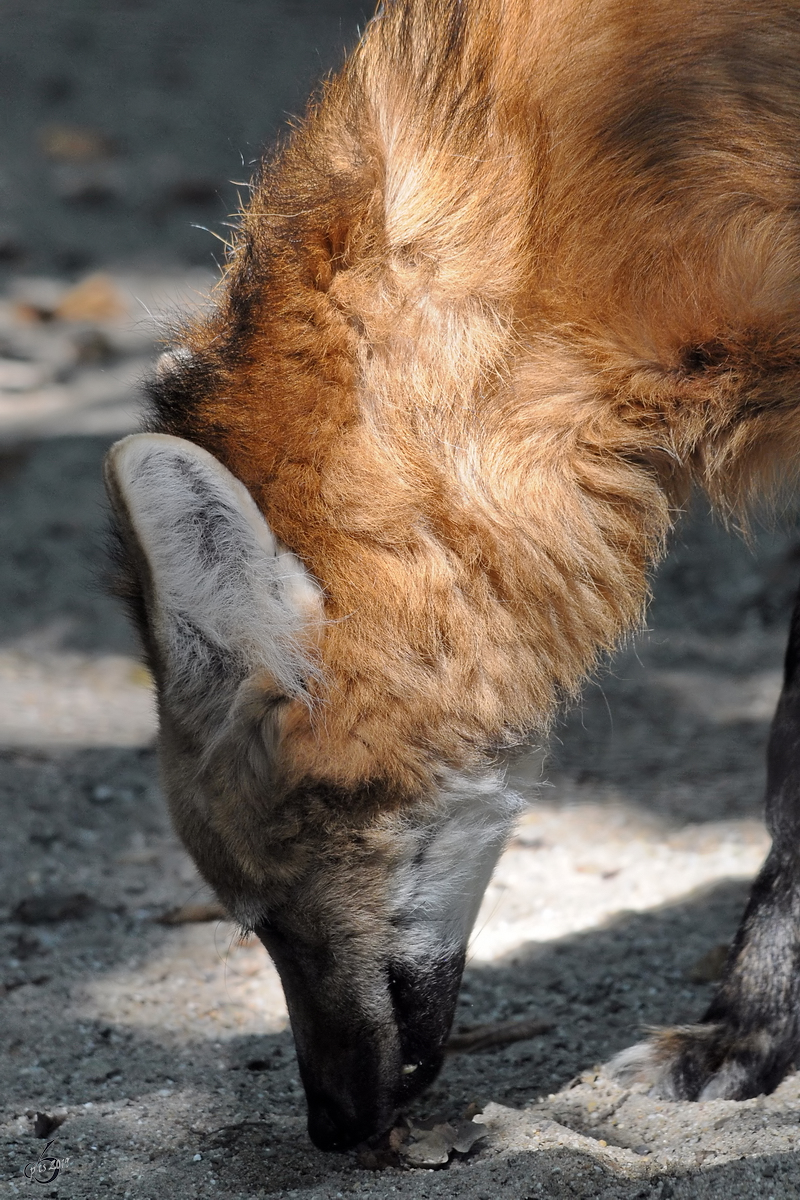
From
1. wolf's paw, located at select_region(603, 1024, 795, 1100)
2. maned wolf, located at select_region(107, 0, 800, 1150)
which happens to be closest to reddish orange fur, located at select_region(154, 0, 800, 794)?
maned wolf, located at select_region(107, 0, 800, 1150)

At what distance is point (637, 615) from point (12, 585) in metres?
4.12

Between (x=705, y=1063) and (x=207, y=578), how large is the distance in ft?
5.45

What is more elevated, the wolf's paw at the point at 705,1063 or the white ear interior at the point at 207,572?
the white ear interior at the point at 207,572

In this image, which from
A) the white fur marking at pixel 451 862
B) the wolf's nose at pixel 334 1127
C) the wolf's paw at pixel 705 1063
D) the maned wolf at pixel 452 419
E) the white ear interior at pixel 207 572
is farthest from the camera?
the wolf's paw at pixel 705 1063

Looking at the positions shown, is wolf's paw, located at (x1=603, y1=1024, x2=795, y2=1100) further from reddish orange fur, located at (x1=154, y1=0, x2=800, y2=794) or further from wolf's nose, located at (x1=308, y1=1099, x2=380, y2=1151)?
reddish orange fur, located at (x1=154, y1=0, x2=800, y2=794)

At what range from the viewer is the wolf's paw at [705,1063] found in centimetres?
293

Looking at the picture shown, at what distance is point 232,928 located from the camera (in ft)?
12.9

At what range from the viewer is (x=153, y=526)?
228 cm

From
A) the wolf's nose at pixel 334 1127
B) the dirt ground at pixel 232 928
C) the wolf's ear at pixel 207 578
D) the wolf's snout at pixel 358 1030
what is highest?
the wolf's ear at pixel 207 578

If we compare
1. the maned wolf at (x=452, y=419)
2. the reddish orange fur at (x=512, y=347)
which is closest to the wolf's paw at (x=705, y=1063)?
the maned wolf at (x=452, y=419)

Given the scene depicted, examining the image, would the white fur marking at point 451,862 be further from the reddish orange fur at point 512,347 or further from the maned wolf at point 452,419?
the reddish orange fur at point 512,347

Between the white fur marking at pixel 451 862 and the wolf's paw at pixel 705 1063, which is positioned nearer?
the white fur marking at pixel 451 862

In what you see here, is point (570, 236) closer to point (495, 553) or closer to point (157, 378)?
point (495, 553)

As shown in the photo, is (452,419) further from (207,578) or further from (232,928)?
(232,928)
